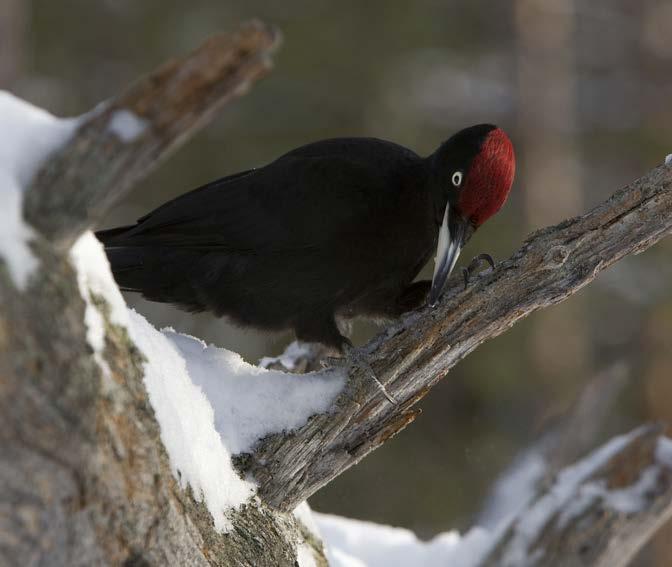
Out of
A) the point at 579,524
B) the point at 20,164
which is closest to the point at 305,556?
the point at 579,524

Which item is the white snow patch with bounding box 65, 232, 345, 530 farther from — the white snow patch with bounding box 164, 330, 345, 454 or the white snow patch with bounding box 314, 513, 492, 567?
the white snow patch with bounding box 314, 513, 492, 567

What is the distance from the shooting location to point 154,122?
→ 1.42 m

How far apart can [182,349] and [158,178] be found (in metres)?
9.60

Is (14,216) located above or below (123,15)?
below

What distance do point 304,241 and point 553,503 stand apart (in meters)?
1.45

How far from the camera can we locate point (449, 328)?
258 centimetres

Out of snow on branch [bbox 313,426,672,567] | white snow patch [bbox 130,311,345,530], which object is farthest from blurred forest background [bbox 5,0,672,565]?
white snow patch [bbox 130,311,345,530]

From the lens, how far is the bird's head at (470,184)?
2.95m

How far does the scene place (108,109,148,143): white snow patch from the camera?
1.42 m

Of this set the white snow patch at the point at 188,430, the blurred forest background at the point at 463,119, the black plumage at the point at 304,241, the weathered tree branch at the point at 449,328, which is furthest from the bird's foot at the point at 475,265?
the blurred forest background at the point at 463,119

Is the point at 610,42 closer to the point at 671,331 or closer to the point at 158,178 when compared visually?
the point at 671,331

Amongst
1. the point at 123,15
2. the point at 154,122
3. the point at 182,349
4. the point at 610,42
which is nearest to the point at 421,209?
the point at 182,349

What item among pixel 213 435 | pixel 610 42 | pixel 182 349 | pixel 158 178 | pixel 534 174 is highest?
pixel 158 178

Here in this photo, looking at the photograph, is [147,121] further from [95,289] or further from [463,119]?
[463,119]
